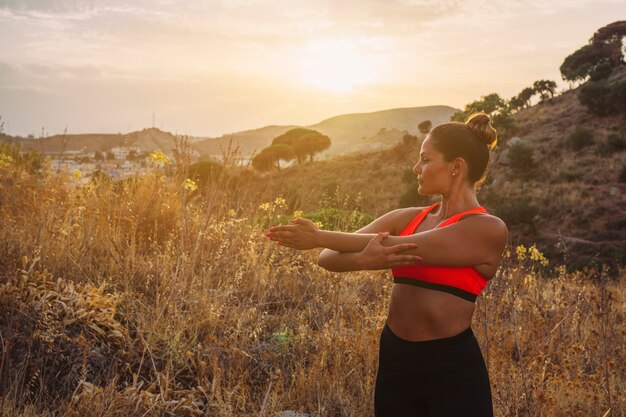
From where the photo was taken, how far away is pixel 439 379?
1.97 metres

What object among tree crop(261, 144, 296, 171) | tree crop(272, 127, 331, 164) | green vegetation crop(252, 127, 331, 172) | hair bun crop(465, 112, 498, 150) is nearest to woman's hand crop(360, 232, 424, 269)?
hair bun crop(465, 112, 498, 150)

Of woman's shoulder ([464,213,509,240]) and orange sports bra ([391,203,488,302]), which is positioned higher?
woman's shoulder ([464,213,509,240])

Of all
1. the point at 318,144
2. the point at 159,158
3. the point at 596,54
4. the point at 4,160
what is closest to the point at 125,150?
the point at 159,158

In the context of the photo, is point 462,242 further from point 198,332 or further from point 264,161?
point 264,161

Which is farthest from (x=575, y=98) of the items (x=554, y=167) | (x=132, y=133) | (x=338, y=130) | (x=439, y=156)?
(x=338, y=130)

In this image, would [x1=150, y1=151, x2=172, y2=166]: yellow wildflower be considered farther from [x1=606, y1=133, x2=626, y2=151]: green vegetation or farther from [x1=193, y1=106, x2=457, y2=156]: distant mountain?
[x1=193, y1=106, x2=457, y2=156]: distant mountain

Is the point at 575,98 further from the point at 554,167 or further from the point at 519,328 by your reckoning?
the point at 519,328

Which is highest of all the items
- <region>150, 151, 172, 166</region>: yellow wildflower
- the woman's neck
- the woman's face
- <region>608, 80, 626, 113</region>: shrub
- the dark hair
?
<region>608, 80, 626, 113</region>: shrub

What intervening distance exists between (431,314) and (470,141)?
2.33ft

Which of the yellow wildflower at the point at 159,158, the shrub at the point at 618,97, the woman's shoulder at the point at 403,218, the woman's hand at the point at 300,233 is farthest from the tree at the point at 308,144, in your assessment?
the woman's hand at the point at 300,233

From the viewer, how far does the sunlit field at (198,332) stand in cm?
311

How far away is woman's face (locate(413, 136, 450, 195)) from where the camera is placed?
212 centimetres

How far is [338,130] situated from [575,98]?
8623 centimetres

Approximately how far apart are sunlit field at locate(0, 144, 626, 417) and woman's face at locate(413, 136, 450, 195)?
105 centimetres
